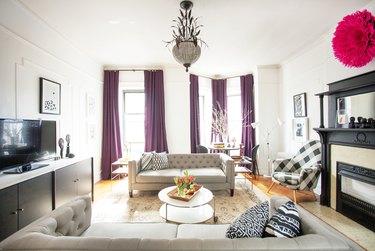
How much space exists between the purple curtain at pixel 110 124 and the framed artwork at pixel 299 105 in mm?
4183

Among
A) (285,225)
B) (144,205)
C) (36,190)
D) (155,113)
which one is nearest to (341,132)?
(285,225)

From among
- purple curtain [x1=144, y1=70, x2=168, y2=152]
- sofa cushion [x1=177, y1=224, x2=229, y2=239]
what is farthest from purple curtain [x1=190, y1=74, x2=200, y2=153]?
sofa cushion [x1=177, y1=224, x2=229, y2=239]

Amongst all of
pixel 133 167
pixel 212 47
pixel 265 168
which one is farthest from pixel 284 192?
pixel 212 47

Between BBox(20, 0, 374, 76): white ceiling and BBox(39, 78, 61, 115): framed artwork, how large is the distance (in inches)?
33.9

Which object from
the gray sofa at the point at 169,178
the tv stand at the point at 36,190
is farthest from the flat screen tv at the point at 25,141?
the gray sofa at the point at 169,178

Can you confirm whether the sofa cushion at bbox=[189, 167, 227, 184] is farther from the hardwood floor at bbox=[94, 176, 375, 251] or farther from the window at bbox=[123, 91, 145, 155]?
the window at bbox=[123, 91, 145, 155]

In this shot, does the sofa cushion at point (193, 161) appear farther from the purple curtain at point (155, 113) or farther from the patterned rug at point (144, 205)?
the purple curtain at point (155, 113)

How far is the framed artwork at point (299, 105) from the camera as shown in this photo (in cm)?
399

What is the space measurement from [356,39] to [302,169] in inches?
77.2

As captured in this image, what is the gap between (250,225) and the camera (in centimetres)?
118

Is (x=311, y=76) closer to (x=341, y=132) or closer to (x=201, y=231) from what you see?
(x=341, y=132)

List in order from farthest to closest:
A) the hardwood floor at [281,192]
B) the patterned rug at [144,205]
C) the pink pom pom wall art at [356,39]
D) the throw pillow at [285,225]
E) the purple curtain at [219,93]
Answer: the purple curtain at [219,93]
the hardwood floor at [281,192]
the patterned rug at [144,205]
the pink pom pom wall art at [356,39]
the throw pillow at [285,225]

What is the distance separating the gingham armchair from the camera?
10.1ft

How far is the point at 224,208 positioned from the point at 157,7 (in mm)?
2982
